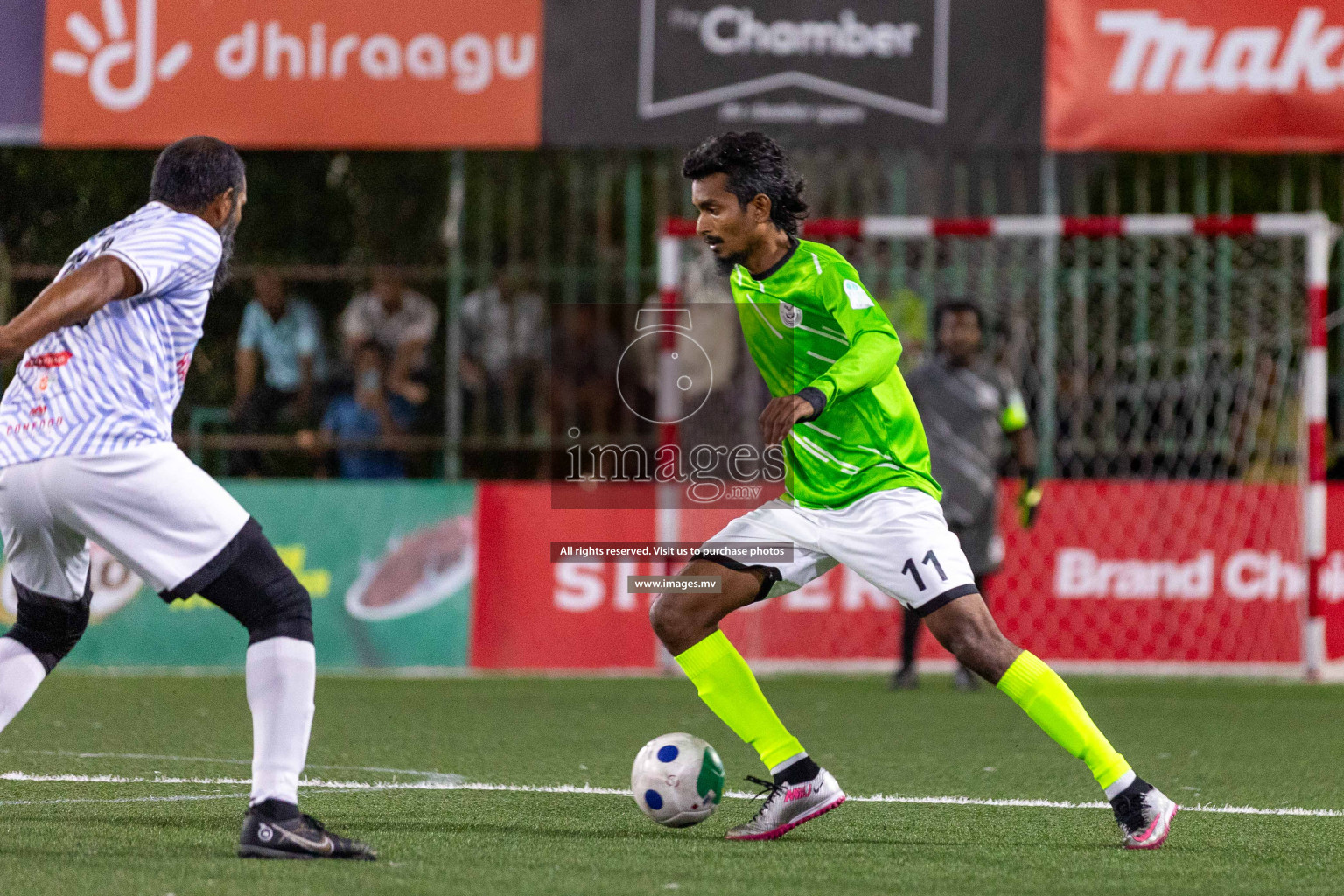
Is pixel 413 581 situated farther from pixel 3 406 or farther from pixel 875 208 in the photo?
pixel 3 406

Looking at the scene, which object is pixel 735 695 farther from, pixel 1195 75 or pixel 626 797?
pixel 1195 75

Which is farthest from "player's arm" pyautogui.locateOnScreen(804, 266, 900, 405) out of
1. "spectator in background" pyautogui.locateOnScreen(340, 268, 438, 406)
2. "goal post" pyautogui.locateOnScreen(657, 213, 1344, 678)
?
"spectator in background" pyautogui.locateOnScreen(340, 268, 438, 406)

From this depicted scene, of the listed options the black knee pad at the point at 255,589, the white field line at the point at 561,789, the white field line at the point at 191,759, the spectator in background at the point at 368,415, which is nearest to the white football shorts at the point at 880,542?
the white field line at the point at 561,789

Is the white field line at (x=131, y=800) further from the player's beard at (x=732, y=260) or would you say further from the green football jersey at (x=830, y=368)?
the player's beard at (x=732, y=260)

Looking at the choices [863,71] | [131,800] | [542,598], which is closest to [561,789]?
[131,800]

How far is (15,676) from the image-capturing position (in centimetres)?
510

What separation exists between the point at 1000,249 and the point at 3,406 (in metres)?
9.03

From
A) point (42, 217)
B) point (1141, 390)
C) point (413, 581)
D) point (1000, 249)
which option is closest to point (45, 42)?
point (42, 217)

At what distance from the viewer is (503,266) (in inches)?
498

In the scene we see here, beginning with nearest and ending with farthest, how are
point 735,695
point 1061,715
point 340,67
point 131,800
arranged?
1. point 1061,715
2. point 735,695
3. point 131,800
4. point 340,67

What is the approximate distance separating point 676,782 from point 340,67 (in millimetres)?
7558

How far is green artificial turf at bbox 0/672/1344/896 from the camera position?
15.4 ft

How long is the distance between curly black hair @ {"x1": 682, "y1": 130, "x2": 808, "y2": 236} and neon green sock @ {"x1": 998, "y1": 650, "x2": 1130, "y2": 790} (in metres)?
1.45

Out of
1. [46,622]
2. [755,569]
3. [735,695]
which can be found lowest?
[735,695]
